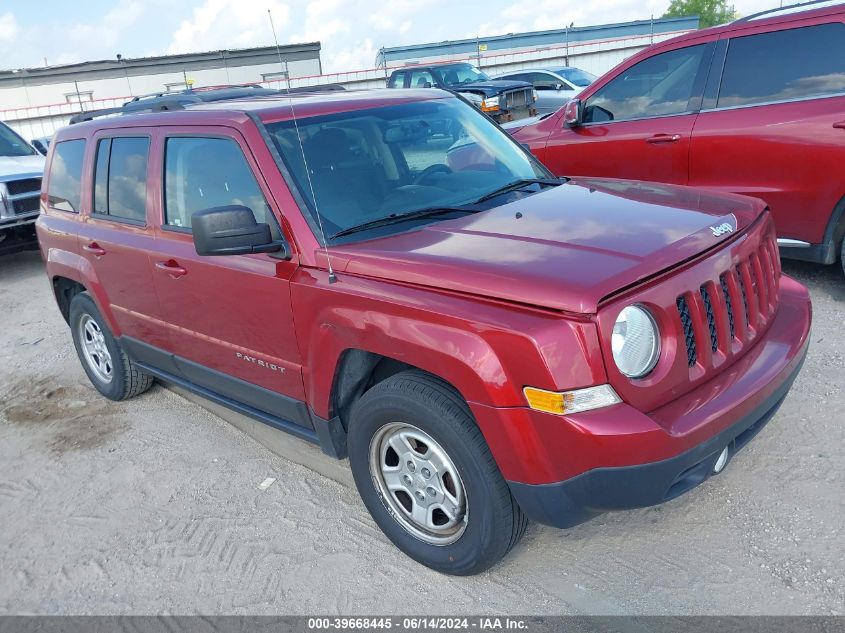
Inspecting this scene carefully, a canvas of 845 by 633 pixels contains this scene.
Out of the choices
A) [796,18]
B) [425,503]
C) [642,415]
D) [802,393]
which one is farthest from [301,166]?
[796,18]

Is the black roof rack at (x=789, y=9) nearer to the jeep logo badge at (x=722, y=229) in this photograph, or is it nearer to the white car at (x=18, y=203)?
the jeep logo badge at (x=722, y=229)

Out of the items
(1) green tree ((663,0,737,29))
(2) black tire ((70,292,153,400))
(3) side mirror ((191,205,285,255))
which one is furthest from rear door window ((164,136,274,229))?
(1) green tree ((663,0,737,29))

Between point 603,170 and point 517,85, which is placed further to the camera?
point 517,85

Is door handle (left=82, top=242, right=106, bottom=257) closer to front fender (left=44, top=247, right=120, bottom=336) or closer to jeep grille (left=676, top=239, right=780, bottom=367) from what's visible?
front fender (left=44, top=247, right=120, bottom=336)

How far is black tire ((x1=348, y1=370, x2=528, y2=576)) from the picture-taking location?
105 inches

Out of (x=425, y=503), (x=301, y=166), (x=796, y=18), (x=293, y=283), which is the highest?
(x=796, y=18)

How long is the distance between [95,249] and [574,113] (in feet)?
12.7

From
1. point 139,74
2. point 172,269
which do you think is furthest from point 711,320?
point 139,74

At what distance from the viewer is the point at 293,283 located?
3.17m

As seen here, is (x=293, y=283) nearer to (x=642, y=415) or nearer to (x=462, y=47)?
(x=642, y=415)

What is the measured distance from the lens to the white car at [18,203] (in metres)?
9.02

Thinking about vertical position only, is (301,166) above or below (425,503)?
above

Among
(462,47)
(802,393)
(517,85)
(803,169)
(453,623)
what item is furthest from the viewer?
(462,47)

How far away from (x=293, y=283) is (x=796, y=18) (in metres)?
4.27
